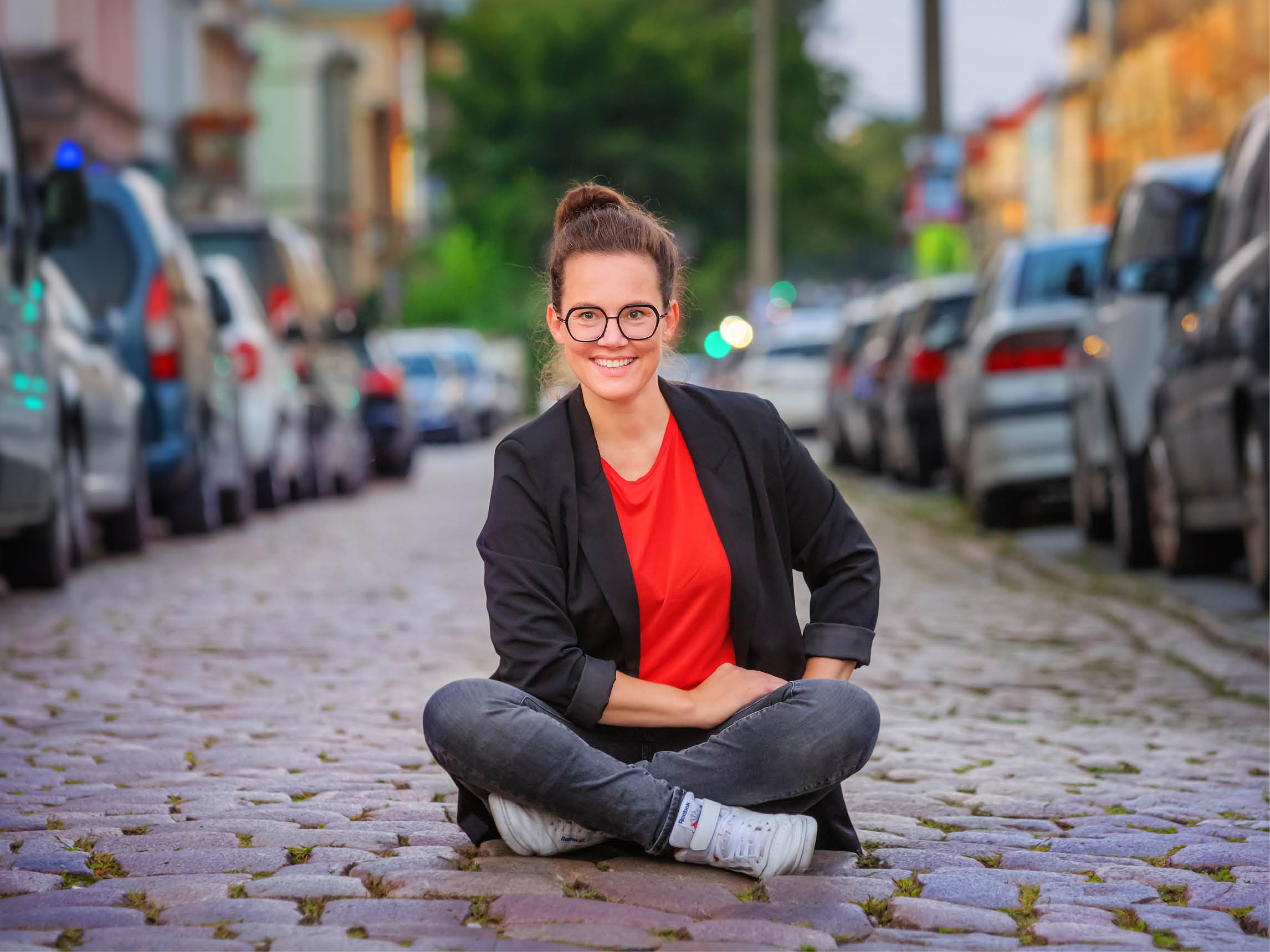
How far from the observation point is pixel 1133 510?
38.1 feet

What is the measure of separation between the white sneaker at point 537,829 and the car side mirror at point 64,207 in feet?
24.8

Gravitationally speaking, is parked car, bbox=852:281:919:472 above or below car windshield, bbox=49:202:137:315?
below

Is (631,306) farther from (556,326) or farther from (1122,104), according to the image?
(1122,104)

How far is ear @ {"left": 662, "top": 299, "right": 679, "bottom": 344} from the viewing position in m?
4.72

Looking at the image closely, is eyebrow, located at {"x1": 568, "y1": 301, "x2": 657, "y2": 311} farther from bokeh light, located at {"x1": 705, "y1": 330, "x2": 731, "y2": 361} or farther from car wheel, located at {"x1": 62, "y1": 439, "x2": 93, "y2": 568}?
bokeh light, located at {"x1": 705, "y1": 330, "x2": 731, "y2": 361}

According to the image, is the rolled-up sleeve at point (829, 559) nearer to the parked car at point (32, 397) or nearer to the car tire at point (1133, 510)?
the parked car at point (32, 397)

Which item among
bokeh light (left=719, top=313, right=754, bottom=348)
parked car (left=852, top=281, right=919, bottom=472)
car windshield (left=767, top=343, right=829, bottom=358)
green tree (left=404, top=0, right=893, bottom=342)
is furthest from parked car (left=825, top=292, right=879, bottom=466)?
green tree (left=404, top=0, right=893, bottom=342)

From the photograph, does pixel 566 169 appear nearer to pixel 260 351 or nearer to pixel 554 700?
pixel 260 351

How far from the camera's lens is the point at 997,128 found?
126m

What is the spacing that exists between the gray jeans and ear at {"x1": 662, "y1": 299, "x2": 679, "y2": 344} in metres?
0.75

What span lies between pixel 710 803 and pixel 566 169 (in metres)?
59.3

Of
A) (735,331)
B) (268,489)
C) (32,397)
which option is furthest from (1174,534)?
(735,331)

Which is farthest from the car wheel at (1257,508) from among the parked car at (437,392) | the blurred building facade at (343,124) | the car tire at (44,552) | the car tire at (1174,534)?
the blurred building facade at (343,124)

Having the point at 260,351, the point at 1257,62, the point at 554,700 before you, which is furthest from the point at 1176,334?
the point at 1257,62
